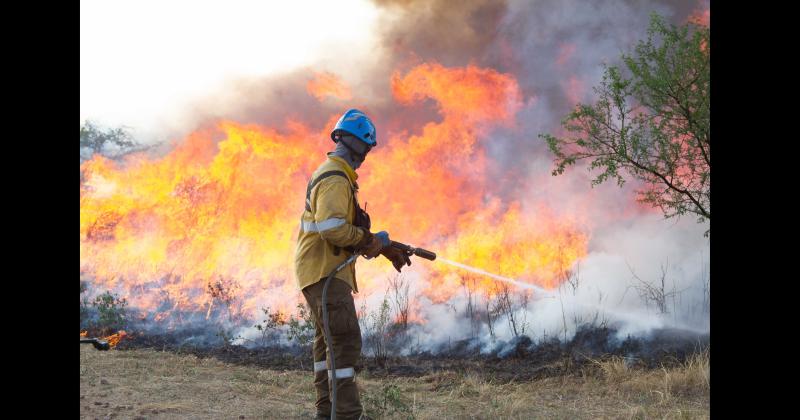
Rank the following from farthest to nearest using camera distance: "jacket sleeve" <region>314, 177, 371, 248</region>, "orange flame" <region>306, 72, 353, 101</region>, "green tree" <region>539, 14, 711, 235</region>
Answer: "orange flame" <region>306, 72, 353, 101</region> < "green tree" <region>539, 14, 711, 235</region> < "jacket sleeve" <region>314, 177, 371, 248</region>

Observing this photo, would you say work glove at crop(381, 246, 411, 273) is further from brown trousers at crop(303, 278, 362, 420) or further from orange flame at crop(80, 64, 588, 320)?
orange flame at crop(80, 64, 588, 320)

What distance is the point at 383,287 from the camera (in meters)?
9.95

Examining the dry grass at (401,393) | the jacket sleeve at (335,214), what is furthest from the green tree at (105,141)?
the jacket sleeve at (335,214)

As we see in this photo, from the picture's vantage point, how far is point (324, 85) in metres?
11.5

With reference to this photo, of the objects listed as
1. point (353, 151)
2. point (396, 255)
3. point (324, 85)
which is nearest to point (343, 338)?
point (396, 255)

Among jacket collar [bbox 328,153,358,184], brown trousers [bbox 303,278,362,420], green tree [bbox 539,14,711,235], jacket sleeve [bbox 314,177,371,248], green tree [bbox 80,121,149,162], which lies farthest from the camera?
green tree [bbox 80,121,149,162]

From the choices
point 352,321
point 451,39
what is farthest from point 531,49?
point 352,321

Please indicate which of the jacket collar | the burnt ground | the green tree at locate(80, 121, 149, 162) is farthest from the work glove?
the green tree at locate(80, 121, 149, 162)

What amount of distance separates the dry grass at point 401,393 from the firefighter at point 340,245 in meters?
0.91

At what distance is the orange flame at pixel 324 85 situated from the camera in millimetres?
11492

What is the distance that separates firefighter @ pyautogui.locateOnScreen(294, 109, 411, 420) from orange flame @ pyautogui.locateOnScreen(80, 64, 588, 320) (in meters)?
5.36

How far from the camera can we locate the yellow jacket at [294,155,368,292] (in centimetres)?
431

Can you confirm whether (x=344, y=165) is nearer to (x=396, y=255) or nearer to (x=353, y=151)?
(x=353, y=151)

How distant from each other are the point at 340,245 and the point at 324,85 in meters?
7.66
